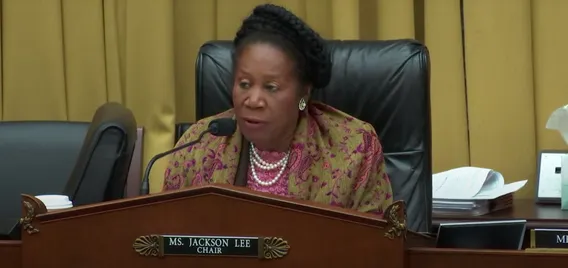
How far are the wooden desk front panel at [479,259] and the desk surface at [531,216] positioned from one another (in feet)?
3.53

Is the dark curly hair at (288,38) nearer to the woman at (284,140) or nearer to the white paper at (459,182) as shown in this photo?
the woman at (284,140)

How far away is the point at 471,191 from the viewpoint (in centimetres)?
245

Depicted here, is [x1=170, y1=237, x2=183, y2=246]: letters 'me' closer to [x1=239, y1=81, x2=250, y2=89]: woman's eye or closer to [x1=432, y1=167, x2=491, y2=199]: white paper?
[x1=239, y1=81, x2=250, y2=89]: woman's eye

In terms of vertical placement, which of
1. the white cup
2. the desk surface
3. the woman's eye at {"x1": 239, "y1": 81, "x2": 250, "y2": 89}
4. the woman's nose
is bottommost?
the desk surface

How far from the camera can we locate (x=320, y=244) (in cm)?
113

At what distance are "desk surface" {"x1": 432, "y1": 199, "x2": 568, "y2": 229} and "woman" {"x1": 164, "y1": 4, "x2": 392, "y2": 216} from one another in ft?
1.42

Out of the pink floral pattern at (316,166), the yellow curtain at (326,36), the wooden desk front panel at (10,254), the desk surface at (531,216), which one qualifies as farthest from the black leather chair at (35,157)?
the desk surface at (531,216)

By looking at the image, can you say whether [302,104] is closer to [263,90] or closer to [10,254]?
[263,90]

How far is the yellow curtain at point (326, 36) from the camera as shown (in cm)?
271

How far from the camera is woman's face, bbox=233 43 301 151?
1790 millimetres

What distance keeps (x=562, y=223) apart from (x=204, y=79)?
3.16 feet

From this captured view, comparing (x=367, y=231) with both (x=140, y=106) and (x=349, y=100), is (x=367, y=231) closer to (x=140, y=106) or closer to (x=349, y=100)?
(x=349, y=100)

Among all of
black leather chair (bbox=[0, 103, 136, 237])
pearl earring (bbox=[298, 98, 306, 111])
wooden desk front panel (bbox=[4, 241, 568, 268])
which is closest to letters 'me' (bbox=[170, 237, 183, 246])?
wooden desk front panel (bbox=[4, 241, 568, 268])

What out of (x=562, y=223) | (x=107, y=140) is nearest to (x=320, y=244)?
(x=107, y=140)
